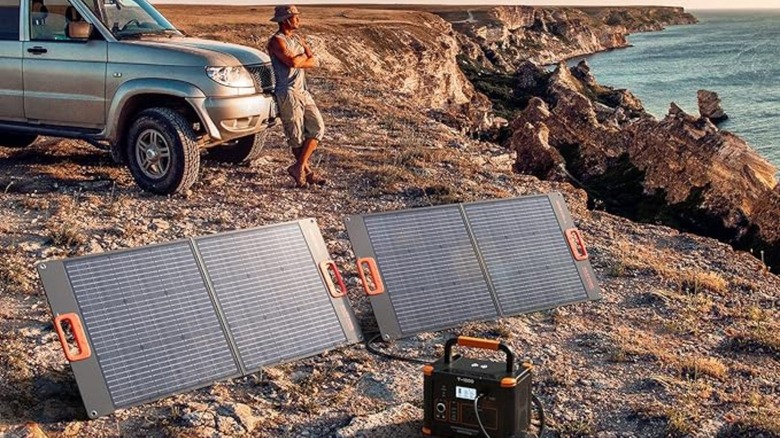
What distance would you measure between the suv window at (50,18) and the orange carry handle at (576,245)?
639 centimetres

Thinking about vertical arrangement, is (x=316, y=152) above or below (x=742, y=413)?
below

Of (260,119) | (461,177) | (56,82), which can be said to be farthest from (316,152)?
(56,82)

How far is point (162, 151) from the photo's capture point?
37.2 feet

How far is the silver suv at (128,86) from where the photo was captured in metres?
11.0

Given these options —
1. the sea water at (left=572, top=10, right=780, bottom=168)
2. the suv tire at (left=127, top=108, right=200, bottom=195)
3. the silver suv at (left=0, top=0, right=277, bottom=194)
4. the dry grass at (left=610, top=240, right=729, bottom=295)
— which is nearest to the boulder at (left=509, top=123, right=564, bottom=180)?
the dry grass at (left=610, top=240, right=729, bottom=295)

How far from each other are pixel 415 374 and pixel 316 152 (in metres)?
8.30

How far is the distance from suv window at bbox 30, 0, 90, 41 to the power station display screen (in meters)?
7.61

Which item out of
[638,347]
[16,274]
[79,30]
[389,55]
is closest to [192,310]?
[16,274]

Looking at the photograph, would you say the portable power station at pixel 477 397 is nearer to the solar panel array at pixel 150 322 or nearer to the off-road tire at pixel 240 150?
the solar panel array at pixel 150 322

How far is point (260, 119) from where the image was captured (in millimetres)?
11703

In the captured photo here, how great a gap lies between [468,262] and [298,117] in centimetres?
403

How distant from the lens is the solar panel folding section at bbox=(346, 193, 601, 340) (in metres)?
8.28

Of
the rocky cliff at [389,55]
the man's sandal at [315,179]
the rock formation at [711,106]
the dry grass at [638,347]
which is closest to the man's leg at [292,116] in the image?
the man's sandal at [315,179]

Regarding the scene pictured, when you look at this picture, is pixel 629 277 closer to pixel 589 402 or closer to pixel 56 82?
pixel 589 402
